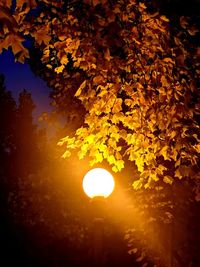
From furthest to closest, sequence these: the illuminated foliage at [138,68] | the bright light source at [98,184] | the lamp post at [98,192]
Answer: the illuminated foliage at [138,68] → the bright light source at [98,184] → the lamp post at [98,192]

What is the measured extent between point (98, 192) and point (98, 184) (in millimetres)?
97

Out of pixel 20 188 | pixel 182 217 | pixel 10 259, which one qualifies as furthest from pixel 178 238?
pixel 20 188

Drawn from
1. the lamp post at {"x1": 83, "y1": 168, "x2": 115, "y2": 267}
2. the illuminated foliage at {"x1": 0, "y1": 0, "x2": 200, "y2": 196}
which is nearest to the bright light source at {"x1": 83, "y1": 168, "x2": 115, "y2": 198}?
the lamp post at {"x1": 83, "y1": 168, "x2": 115, "y2": 267}

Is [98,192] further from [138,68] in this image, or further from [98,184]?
[138,68]

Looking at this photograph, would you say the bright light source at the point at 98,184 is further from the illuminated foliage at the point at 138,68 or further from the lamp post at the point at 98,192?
the illuminated foliage at the point at 138,68

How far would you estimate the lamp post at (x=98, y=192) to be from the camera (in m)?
5.16

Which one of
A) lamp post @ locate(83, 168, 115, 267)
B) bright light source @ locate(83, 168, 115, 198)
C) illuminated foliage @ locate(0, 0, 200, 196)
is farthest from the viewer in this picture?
illuminated foliage @ locate(0, 0, 200, 196)

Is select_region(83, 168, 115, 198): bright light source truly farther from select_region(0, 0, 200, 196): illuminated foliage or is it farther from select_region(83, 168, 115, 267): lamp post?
select_region(0, 0, 200, 196): illuminated foliage

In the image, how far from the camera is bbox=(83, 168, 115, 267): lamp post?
203 inches

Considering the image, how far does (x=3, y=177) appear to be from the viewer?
3045 centimetres

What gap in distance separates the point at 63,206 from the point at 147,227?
17.2 m

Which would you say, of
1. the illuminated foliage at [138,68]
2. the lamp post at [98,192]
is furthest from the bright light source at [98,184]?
the illuminated foliage at [138,68]

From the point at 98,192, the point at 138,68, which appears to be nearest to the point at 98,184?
the point at 98,192

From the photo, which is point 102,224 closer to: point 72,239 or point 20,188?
point 72,239
